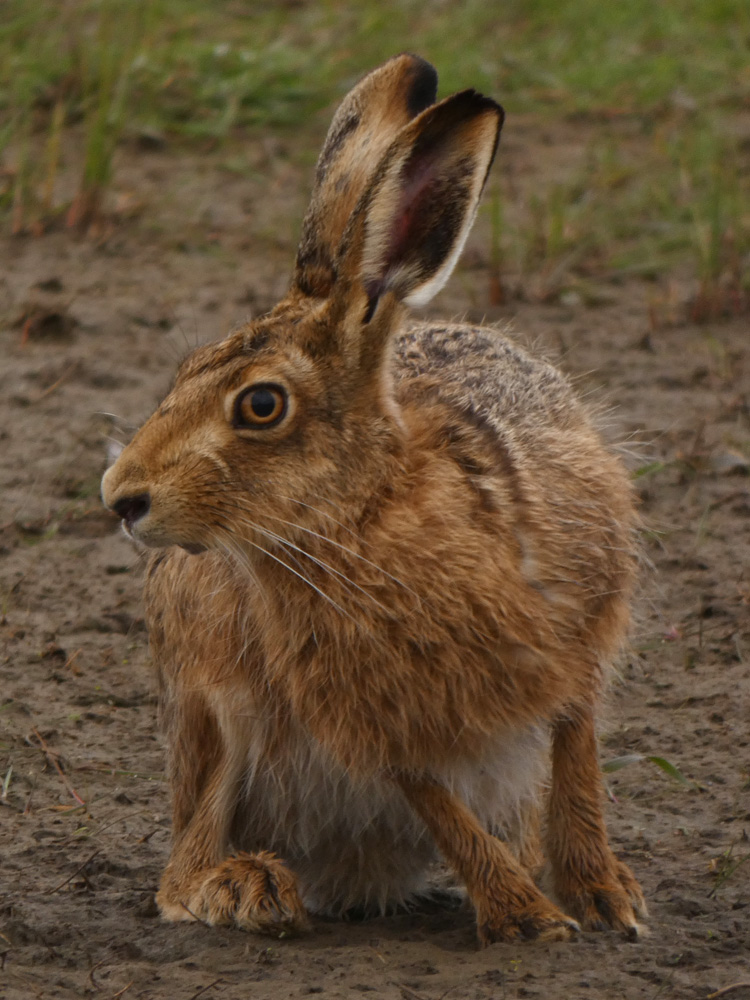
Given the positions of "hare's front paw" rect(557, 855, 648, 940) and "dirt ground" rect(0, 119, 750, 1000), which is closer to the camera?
"dirt ground" rect(0, 119, 750, 1000)

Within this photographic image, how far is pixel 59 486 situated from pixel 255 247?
2207 mm

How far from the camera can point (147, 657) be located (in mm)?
5371

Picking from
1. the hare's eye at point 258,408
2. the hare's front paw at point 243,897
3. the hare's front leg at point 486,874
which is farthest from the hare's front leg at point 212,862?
the hare's eye at point 258,408

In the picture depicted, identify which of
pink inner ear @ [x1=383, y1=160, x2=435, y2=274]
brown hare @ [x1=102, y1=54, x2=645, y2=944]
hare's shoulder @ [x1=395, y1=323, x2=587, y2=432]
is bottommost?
brown hare @ [x1=102, y1=54, x2=645, y2=944]

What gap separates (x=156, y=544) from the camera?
3691mm

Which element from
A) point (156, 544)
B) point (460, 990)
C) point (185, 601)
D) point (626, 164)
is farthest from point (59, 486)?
point (626, 164)

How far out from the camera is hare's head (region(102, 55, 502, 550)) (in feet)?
12.1

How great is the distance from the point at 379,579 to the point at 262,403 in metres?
0.44

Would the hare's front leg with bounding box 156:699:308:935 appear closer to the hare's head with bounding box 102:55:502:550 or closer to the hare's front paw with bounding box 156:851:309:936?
the hare's front paw with bounding box 156:851:309:936

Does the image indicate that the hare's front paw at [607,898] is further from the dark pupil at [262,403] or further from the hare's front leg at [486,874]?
the dark pupil at [262,403]

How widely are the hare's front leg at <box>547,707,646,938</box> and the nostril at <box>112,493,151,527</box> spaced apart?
1118 mm

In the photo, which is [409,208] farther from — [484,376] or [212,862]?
[212,862]

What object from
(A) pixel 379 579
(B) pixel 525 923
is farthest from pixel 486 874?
(A) pixel 379 579

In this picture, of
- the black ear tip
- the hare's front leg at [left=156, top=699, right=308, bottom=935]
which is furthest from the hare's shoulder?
the hare's front leg at [left=156, top=699, right=308, bottom=935]
